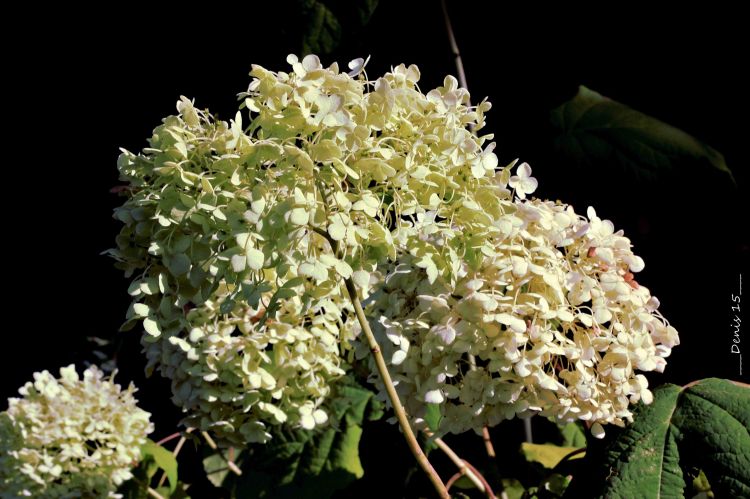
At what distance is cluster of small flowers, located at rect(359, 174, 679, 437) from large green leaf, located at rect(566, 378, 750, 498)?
0.06 m

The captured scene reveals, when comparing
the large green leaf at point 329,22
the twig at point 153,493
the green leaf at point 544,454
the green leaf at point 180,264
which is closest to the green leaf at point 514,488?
the green leaf at point 544,454

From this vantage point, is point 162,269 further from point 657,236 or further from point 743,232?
point 743,232

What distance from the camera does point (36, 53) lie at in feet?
10.2

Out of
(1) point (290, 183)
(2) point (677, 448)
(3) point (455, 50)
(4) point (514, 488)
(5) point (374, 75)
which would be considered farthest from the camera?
(5) point (374, 75)

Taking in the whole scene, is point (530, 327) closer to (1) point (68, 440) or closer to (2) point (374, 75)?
(1) point (68, 440)

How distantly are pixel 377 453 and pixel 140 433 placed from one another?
19.9 inches

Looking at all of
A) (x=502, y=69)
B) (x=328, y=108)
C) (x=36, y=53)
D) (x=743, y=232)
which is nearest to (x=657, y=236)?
(x=743, y=232)

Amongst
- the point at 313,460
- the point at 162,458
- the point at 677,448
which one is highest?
the point at 162,458

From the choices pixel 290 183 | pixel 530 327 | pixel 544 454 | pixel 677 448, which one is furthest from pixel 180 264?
pixel 544 454

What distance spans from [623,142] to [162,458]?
4.19 feet

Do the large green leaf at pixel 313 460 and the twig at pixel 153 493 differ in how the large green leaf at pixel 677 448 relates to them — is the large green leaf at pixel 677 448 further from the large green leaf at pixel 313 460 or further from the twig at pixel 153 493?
the twig at pixel 153 493

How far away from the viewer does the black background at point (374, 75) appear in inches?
80.0

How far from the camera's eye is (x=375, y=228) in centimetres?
94

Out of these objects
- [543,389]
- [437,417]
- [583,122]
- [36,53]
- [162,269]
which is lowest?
[543,389]
